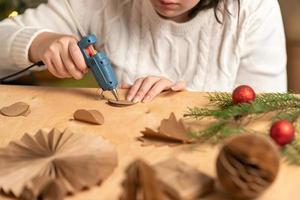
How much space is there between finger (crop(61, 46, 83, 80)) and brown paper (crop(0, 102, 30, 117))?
132 millimetres

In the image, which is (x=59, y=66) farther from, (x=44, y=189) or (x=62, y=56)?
(x=44, y=189)

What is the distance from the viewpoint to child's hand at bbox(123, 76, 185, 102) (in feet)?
2.91

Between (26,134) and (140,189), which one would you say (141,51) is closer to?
(26,134)

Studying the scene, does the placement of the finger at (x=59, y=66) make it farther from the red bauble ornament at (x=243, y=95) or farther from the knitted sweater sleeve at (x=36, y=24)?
the red bauble ornament at (x=243, y=95)

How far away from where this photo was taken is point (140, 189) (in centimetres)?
53

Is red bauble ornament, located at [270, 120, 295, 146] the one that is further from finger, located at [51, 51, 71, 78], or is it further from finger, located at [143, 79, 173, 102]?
finger, located at [51, 51, 71, 78]

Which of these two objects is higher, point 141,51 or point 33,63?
point 33,63

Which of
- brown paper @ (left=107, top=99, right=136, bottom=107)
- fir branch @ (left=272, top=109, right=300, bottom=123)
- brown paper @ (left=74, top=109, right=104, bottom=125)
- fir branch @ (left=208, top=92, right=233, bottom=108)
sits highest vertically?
brown paper @ (left=74, top=109, right=104, bottom=125)

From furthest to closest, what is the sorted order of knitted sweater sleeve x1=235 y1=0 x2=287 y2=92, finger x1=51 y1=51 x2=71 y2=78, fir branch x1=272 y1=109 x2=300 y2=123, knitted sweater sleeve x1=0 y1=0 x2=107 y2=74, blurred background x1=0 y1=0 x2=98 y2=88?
blurred background x1=0 y1=0 x2=98 y2=88
knitted sweater sleeve x1=235 y1=0 x2=287 y2=92
knitted sweater sleeve x1=0 y1=0 x2=107 y2=74
finger x1=51 y1=51 x2=71 y2=78
fir branch x1=272 y1=109 x2=300 y2=123

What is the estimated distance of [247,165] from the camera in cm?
54

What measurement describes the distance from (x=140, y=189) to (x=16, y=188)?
0.54 feet

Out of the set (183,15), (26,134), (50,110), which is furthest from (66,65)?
(183,15)

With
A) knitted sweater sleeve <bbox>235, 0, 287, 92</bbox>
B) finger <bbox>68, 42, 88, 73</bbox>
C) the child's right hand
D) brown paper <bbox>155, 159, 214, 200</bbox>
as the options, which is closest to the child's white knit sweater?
knitted sweater sleeve <bbox>235, 0, 287, 92</bbox>

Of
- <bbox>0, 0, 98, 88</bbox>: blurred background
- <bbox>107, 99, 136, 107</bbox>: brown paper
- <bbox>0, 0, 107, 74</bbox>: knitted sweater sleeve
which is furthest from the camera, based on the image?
<bbox>0, 0, 98, 88</bbox>: blurred background
